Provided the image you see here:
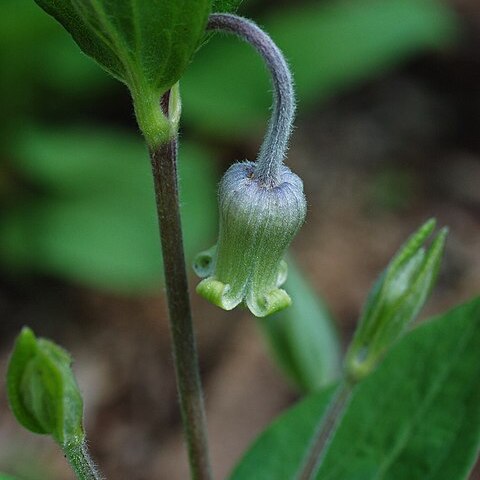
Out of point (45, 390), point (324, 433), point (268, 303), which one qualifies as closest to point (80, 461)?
point (45, 390)

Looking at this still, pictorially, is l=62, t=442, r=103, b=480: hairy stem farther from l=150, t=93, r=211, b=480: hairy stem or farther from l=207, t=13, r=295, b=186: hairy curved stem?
l=207, t=13, r=295, b=186: hairy curved stem

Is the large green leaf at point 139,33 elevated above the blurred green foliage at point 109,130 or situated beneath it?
elevated above

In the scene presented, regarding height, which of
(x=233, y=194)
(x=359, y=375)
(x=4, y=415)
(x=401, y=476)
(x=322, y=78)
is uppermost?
Answer: (x=233, y=194)

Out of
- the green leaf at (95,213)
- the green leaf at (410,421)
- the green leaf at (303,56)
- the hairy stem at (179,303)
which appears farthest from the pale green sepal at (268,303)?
the green leaf at (303,56)

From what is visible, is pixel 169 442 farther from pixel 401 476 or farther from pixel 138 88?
pixel 138 88

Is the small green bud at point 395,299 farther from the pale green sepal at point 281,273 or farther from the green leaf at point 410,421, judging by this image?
the pale green sepal at point 281,273

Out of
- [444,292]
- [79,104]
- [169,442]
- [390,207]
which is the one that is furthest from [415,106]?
[169,442]
